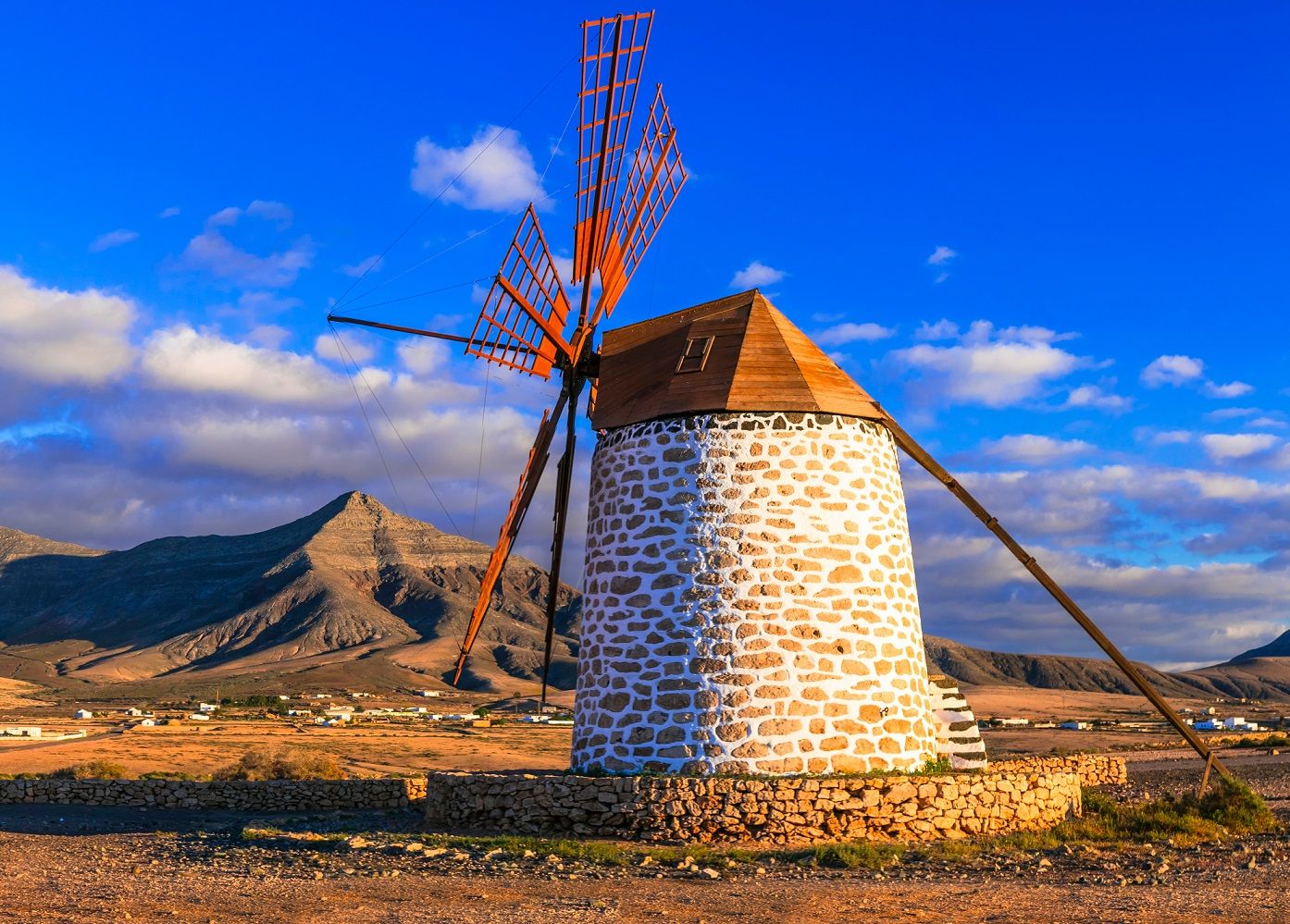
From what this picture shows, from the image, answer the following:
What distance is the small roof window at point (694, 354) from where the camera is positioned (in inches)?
566

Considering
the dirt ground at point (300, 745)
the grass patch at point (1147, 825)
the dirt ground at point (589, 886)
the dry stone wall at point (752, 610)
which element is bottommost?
the dirt ground at point (300, 745)

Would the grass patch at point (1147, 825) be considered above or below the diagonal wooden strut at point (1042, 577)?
below

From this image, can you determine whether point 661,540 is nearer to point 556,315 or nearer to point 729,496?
point 729,496

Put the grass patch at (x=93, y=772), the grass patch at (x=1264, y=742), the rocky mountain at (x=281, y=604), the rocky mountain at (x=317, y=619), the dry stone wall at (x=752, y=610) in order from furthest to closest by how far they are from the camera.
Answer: the rocky mountain at (x=281, y=604) < the rocky mountain at (x=317, y=619) < the grass patch at (x=1264, y=742) < the grass patch at (x=93, y=772) < the dry stone wall at (x=752, y=610)

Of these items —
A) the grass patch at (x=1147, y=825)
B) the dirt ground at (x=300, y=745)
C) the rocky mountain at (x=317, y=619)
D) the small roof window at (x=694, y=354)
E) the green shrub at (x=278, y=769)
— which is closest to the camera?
the grass patch at (x=1147, y=825)

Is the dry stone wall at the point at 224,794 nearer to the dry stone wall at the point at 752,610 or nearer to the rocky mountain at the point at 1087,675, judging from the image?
the dry stone wall at the point at 752,610

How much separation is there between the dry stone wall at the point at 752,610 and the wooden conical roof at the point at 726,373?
A: 0.20 m

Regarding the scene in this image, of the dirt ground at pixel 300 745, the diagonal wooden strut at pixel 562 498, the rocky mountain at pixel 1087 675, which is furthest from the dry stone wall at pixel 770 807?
the rocky mountain at pixel 1087 675

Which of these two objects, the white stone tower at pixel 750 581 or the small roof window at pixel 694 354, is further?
the small roof window at pixel 694 354

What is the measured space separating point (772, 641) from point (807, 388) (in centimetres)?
300

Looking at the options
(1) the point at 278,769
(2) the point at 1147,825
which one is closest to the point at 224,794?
(1) the point at 278,769

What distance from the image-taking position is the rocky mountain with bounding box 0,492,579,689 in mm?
102500

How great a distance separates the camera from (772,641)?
1287cm

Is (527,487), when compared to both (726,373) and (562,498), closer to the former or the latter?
(562,498)
